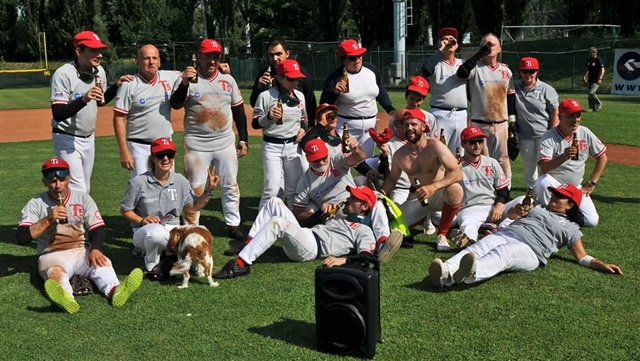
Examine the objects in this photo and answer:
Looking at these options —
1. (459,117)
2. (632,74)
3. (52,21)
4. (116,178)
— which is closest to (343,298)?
(459,117)

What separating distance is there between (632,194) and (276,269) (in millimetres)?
5951

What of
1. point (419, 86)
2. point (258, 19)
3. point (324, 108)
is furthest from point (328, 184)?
point (258, 19)

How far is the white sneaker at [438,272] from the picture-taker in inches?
218

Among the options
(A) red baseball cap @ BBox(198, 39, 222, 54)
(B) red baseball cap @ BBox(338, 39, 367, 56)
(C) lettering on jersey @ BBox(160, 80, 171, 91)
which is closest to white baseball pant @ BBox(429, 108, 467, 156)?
(B) red baseball cap @ BBox(338, 39, 367, 56)

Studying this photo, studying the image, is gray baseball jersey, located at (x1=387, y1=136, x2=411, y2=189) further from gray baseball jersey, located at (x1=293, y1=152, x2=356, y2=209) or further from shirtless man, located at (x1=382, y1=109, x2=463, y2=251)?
gray baseball jersey, located at (x1=293, y1=152, x2=356, y2=209)

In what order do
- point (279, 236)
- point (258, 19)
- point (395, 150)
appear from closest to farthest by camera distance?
1. point (279, 236)
2. point (395, 150)
3. point (258, 19)

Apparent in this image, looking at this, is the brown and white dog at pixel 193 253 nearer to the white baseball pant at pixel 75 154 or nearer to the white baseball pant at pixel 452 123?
the white baseball pant at pixel 75 154

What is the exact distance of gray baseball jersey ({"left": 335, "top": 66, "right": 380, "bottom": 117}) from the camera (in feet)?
27.0

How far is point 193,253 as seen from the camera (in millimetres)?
5766

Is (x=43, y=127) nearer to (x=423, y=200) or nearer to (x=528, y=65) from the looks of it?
(x=528, y=65)

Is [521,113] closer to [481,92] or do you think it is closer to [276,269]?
[481,92]

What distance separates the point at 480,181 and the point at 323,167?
5.90 ft

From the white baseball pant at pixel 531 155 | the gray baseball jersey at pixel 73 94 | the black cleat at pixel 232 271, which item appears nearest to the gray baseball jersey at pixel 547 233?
the black cleat at pixel 232 271

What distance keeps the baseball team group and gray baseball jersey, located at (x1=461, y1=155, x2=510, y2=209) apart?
0.01 meters
